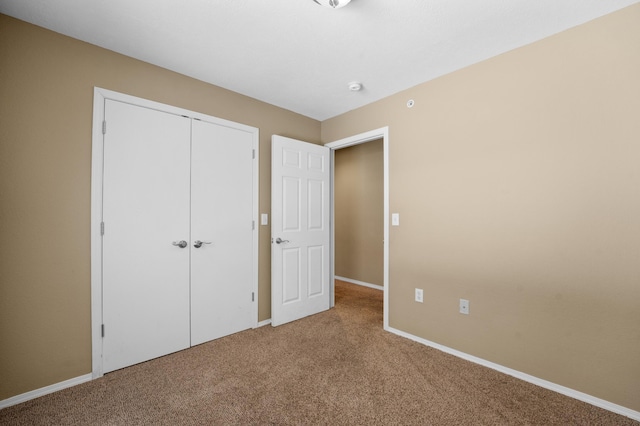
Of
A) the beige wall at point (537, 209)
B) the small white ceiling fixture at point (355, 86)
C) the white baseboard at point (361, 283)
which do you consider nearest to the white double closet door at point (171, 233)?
the small white ceiling fixture at point (355, 86)

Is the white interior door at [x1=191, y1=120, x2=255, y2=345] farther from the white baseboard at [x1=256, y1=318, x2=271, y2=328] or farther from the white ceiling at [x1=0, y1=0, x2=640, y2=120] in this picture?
the white ceiling at [x1=0, y1=0, x2=640, y2=120]

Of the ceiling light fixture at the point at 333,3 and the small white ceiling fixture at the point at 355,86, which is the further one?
the small white ceiling fixture at the point at 355,86

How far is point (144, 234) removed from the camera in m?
2.29

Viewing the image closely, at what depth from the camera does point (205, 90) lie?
269 cm

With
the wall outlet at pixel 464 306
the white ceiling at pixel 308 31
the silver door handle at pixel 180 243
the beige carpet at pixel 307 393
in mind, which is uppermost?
the white ceiling at pixel 308 31

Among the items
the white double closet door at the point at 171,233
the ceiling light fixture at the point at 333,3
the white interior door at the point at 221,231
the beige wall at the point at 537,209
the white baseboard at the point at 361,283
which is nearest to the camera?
the ceiling light fixture at the point at 333,3

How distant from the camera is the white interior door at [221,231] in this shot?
2598 mm

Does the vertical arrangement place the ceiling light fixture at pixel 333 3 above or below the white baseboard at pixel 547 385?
above

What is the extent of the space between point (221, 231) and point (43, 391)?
1649 millimetres

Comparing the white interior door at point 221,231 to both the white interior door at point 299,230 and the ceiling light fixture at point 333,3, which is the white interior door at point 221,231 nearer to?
the white interior door at point 299,230

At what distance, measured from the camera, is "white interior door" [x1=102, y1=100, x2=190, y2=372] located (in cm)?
214

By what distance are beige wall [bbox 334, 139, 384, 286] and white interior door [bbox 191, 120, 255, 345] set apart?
2.36 m

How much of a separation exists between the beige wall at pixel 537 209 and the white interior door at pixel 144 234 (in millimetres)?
2216

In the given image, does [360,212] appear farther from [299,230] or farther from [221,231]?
[221,231]
